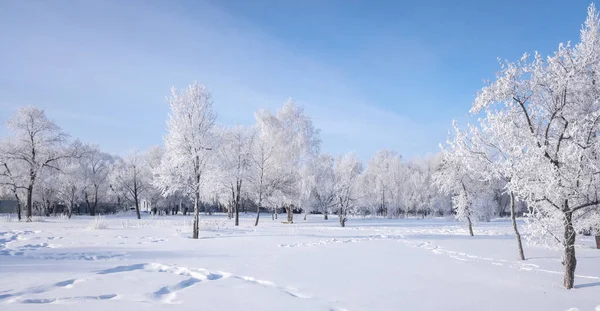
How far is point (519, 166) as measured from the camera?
28.2 ft

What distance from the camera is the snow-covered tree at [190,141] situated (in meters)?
17.3

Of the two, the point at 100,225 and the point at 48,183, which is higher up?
the point at 48,183

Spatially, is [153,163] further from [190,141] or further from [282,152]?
[190,141]

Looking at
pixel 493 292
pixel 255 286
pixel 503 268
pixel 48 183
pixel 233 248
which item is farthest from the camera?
pixel 48 183

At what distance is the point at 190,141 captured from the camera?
17297 millimetres

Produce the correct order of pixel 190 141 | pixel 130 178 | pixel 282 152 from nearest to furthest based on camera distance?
pixel 190 141, pixel 282 152, pixel 130 178

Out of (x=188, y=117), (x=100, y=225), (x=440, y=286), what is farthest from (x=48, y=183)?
(x=440, y=286)

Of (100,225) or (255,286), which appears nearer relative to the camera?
(255,286)

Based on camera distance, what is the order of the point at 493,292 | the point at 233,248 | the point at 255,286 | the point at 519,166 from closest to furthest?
the point at 255,286
the point at 493,292
the point at 519,166
the point at 233,248

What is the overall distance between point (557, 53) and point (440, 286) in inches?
276

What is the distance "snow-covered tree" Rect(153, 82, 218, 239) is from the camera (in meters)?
17.3

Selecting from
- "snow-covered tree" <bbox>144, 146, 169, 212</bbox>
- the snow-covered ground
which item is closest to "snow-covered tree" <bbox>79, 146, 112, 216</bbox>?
"snow-covered tree" <bbox>144, 146, 169, 212</bbox>

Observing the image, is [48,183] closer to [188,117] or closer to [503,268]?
[188,117]

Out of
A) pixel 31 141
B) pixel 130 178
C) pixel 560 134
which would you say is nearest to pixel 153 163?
pixel 130 178
